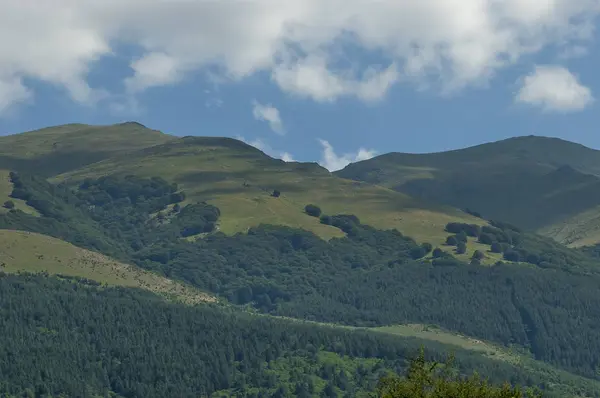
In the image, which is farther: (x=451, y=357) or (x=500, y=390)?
(x=451, y=357)

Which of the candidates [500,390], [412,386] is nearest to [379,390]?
[412,386]

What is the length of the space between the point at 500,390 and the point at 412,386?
7.68 m

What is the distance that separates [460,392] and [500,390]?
373 cm

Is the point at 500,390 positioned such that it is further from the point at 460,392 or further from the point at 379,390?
the point at 379,390

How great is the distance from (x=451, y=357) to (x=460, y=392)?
10.1m

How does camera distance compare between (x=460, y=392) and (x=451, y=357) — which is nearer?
(x=460, y=392)

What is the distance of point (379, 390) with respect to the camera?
107625 millimetres

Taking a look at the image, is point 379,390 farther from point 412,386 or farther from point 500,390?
point 500,390

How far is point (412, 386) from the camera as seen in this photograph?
104188 millimetres

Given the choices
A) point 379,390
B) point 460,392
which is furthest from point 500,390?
point 379,390

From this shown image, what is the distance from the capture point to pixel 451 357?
11156cm

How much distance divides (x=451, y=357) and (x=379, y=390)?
848cm
